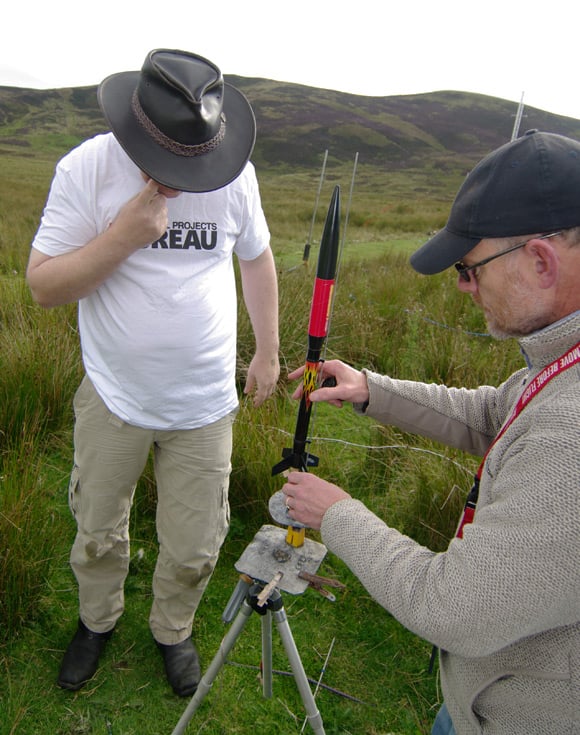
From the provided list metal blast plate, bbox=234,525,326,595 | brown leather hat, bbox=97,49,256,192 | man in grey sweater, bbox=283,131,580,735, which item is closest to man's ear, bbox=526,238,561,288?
man in grey sweater, bbox=283,131,580,735

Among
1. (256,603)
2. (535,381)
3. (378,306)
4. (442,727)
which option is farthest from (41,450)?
(378,306)

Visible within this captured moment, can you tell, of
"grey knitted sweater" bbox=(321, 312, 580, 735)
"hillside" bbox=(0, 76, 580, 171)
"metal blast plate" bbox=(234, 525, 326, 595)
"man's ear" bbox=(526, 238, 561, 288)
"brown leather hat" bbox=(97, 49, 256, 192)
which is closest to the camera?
"grey knitted sweater" bbox=(321, 312, 580, 735)

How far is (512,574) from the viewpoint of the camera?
37.5 inches

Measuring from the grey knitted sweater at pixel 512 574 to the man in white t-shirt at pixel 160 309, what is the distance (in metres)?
0.97

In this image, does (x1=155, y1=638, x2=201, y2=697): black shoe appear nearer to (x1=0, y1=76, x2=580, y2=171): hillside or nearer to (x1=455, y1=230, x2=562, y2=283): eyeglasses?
(x1=455, y1=230, x2=562, y2=283): eyeglasses

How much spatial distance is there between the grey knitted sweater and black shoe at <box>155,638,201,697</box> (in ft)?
4.41

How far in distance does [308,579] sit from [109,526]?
3.37 feet

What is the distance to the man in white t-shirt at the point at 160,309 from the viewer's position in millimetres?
1699

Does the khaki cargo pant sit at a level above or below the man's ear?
below

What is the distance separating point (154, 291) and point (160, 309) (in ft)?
0.21

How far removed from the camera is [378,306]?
19.7 ft

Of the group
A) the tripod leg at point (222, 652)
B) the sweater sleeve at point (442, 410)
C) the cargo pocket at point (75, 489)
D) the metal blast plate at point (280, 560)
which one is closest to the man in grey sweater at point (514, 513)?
the metal blast plate at point (280, 560)

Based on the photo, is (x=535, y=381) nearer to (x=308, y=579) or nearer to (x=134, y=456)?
(x=308, y=579)

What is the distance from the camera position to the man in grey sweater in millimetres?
953
